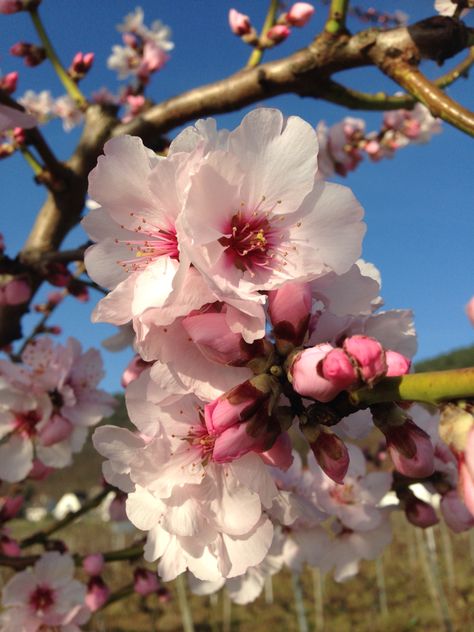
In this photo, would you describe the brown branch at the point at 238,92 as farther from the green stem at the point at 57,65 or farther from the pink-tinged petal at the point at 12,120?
the pink-tinged petal at the point at 12,120

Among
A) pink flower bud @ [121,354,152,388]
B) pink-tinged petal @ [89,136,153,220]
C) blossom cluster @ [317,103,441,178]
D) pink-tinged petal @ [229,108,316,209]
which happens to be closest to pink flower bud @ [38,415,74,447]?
pink flower bud @ [121,354,152,388]

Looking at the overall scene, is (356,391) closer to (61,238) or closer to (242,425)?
(242,425)

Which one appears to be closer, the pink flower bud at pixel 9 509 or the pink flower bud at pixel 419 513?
the pink flower bud at pixel 419 513

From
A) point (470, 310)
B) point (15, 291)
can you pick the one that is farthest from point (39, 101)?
point (470, 310)

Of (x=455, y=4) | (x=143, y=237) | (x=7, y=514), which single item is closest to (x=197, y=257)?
(x=143, y=237)

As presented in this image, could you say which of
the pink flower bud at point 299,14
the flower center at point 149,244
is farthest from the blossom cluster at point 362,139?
the flower center at point 149,244
